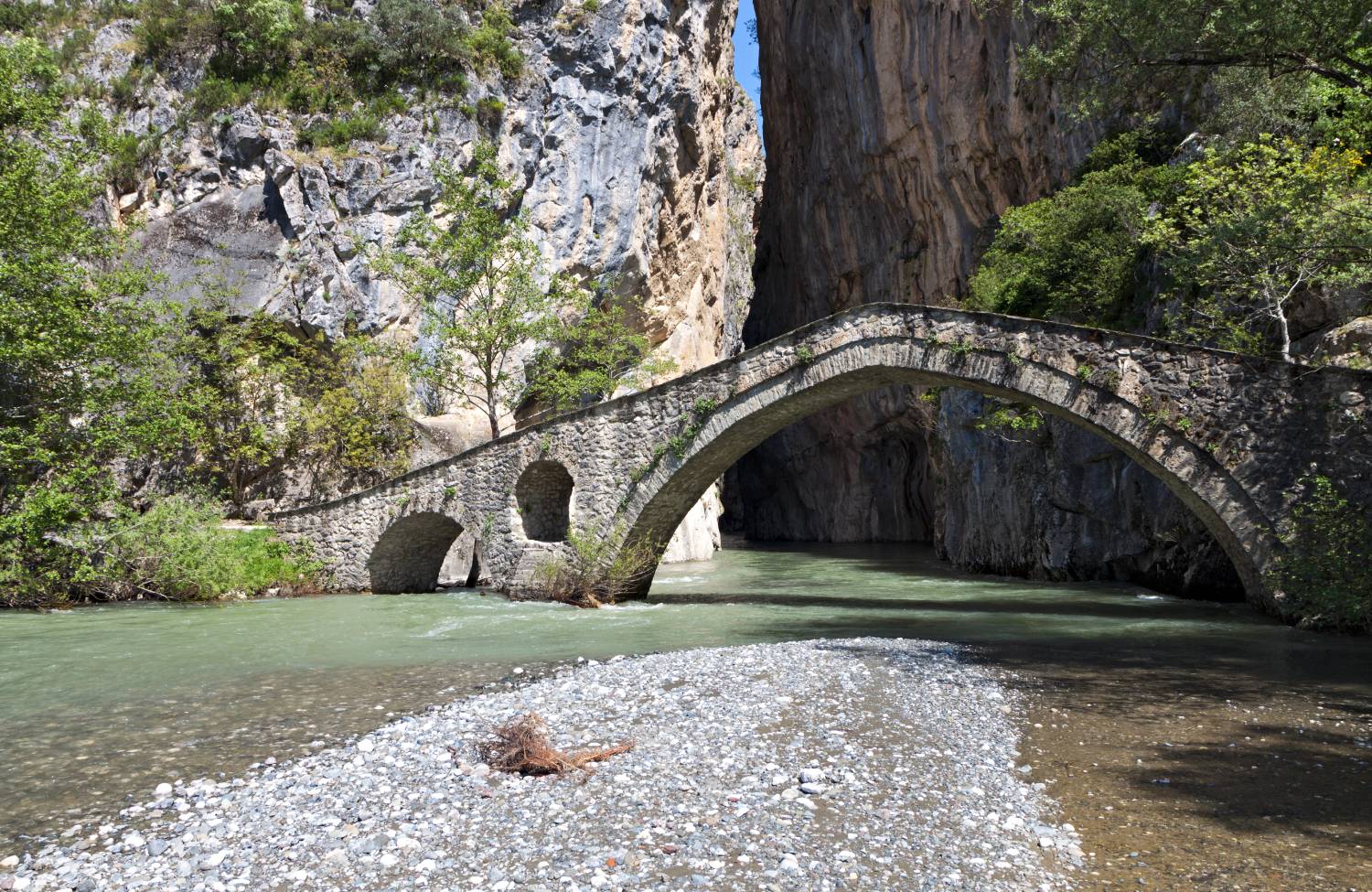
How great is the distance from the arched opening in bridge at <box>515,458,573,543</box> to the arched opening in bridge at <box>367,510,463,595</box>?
177cm

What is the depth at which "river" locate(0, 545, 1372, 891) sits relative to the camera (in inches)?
150

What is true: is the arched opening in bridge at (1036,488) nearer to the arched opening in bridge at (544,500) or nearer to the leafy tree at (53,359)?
the arched opening in bridge at (544,500)

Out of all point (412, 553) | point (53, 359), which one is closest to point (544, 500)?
point (412, 553)

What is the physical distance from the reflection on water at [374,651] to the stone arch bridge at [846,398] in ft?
4.08

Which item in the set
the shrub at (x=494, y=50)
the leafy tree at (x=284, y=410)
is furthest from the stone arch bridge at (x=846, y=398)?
the shrub at (x=494, y=50)

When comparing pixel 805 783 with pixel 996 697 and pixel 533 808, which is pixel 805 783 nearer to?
pixel 533 808

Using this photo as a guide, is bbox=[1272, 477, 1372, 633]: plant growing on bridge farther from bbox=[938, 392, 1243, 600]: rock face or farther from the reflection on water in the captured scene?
bbox=[938, 392, 1243, 600]: rock face

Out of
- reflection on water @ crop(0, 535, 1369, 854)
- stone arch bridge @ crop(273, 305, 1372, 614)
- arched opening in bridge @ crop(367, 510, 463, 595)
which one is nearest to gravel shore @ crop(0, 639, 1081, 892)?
reflection on water @ crop(0, 535, 1369, 854)

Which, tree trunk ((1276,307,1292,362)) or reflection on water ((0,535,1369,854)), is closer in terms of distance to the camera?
reflection on water ((0,535,1369,854))

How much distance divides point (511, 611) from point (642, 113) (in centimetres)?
1769

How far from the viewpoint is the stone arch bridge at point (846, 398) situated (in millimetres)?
9805

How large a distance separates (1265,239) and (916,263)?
19.2m

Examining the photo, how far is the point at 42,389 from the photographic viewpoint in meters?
13.5

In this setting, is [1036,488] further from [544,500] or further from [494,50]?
[494,50]
